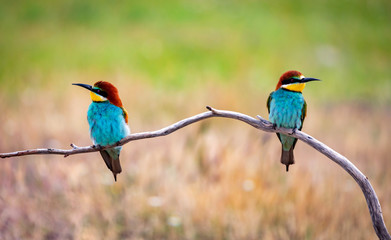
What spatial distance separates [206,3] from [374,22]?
3795mm

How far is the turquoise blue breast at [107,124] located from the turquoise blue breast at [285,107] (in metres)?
0.47

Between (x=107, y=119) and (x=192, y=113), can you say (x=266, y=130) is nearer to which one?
(x=107, y=119)

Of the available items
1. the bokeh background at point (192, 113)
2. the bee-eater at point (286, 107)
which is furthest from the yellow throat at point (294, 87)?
the bokeh background at point (192, 113)

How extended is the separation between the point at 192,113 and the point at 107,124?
324 centimetres

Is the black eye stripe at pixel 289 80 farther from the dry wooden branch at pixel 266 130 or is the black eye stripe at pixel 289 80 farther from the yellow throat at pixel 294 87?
the dry wooden branch at pixel 266 130

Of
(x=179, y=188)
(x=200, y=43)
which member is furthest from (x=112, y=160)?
(x=200, y=43)

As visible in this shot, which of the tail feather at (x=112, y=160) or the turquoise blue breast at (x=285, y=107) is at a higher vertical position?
the turquoise blue breast at (x=285, y=107)

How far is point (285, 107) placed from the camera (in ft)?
4.21

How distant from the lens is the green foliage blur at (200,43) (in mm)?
5730

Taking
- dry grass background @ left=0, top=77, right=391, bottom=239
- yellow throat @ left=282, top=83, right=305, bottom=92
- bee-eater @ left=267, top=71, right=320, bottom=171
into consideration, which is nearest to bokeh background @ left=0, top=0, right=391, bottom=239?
dry grass background @ left=0, top=77, right=391, bottom=239

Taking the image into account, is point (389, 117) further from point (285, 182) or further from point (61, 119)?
point (61, 119)

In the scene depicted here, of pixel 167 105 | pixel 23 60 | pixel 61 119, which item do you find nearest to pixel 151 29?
pixel 23 60

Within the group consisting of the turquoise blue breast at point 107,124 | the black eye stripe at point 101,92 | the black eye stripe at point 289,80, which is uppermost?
the black eye stripe at point 289,80

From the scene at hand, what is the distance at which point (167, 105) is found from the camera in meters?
4.69
